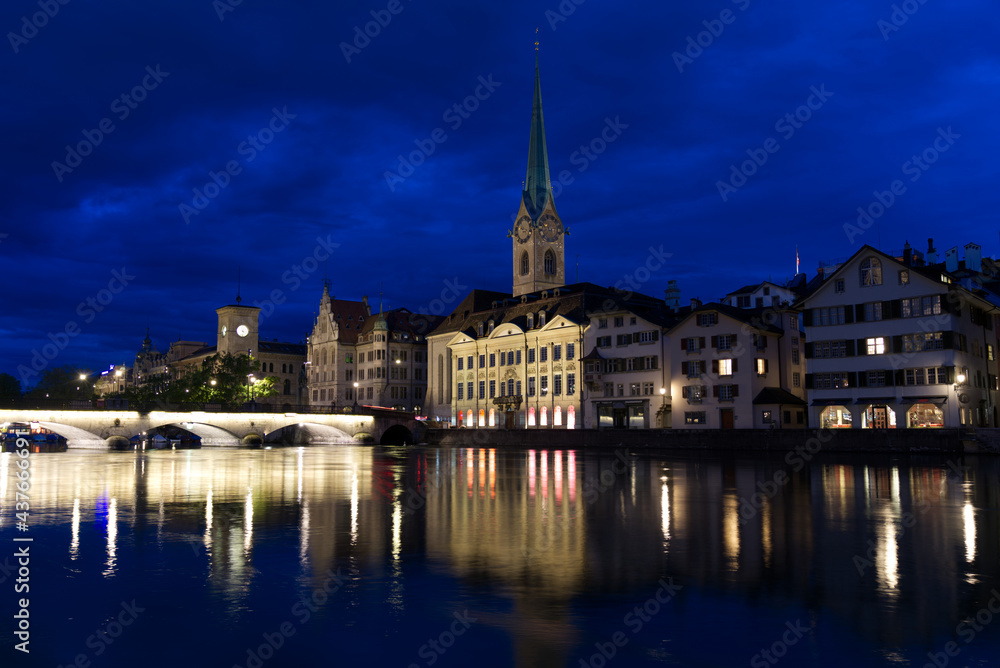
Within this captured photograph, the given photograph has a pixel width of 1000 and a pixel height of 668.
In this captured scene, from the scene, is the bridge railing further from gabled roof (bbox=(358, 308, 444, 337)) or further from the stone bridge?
gabled roof (bbox=(358, 308, 444, 337))

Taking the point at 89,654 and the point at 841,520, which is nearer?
the point at 89,654

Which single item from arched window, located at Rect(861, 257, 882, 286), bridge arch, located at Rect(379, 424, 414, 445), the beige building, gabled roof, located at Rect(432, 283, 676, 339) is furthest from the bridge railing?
arched window, located at Rect(861, 257, 882, 286)

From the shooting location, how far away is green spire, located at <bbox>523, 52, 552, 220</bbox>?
149125 mm

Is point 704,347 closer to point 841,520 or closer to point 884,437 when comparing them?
point 884,437

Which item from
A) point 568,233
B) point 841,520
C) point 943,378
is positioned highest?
point 568,233

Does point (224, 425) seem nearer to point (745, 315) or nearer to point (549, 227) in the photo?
point (745, 315)

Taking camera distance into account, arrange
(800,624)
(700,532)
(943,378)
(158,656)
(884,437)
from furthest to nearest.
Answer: (943,378) < (884,437) < (700,532) < (800,624) < (158,656)

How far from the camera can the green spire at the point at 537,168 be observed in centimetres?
14912

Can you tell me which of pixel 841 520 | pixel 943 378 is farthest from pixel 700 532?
pixel 943 378

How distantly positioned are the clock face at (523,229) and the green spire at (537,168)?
1381mm

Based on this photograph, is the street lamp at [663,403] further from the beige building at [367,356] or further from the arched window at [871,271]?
the beige building at [367,356]

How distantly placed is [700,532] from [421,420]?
93.7 meters

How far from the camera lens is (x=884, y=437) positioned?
59.2 m

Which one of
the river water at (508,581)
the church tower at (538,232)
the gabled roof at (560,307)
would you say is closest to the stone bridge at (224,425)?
the gabled roof at (560,307)
